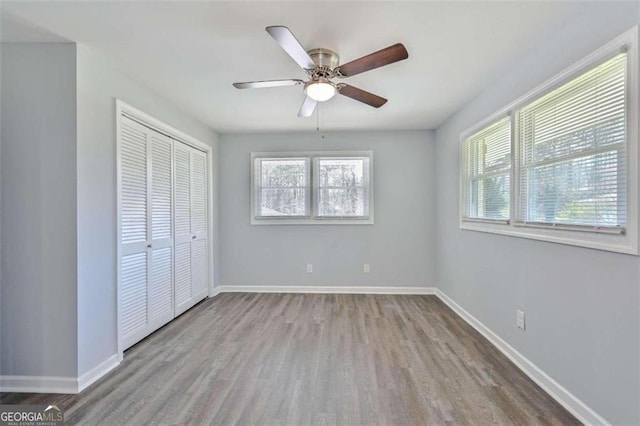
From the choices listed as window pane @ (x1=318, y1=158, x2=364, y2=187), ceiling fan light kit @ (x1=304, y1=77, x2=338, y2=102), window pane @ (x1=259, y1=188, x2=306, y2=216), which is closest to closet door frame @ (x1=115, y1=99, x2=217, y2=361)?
window pane @ (x1=259, y1=188, x2=306, y2=216)

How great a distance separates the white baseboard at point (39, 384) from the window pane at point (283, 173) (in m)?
3.08

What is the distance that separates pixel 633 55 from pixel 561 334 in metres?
1.65

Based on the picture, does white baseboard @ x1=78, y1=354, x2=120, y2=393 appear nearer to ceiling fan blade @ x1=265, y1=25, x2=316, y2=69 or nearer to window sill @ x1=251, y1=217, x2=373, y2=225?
window sill @ x1=251, y1=217, x2=373, y2=225

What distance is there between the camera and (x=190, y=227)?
12.1 feet

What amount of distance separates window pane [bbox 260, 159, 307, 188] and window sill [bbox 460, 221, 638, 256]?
2696 millimetres

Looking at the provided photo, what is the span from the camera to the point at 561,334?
6.22ft

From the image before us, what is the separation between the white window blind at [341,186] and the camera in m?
4.40

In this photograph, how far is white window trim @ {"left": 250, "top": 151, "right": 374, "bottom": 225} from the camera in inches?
172

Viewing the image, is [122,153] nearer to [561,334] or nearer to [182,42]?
[182,42]

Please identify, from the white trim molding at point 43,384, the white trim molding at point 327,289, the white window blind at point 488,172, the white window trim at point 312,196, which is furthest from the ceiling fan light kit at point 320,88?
the white trim molding at point 327,289

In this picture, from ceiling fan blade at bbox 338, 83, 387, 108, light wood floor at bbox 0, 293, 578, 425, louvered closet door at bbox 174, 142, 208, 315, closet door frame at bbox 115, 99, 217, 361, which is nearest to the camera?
light wood floor at bbox 0, 293, 578, 425

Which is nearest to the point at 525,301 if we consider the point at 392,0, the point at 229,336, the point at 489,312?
the point at 489,312

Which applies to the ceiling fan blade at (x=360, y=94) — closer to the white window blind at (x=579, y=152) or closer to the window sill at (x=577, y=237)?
the white window blind at (x=579, y=152)

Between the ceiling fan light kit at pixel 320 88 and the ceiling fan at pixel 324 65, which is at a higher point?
the ceiling fan at pixel 324 65
